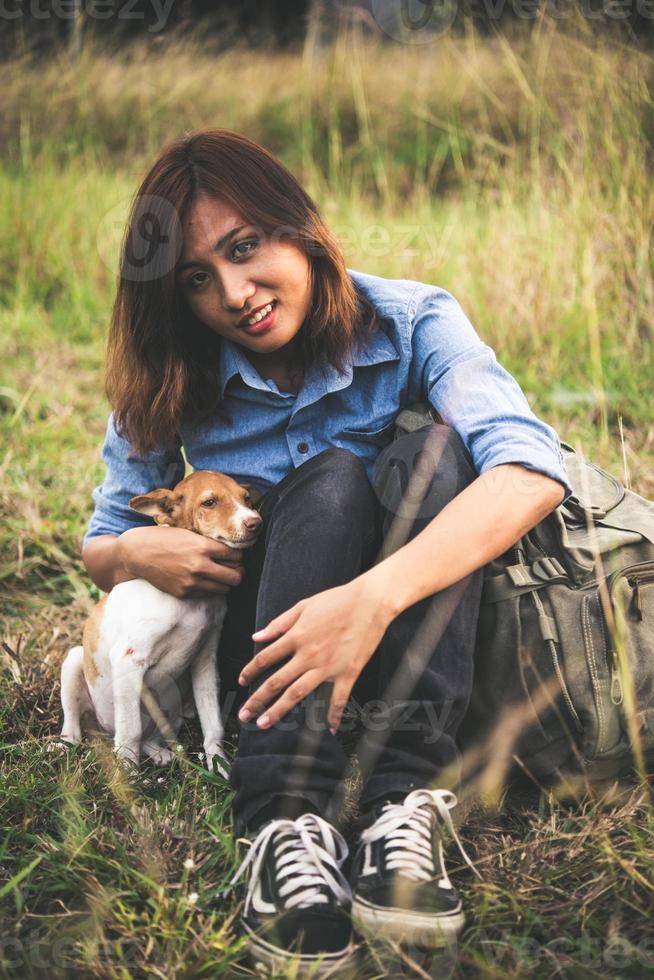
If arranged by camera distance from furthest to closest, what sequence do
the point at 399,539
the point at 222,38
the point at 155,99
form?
1. the point at 222,38
2. the point at 155,99
3. the point at 399,539

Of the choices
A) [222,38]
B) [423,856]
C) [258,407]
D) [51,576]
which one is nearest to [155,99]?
[222,38]

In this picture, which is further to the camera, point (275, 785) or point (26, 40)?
point (26, 40)

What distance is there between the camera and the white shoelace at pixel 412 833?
1490 millimetres

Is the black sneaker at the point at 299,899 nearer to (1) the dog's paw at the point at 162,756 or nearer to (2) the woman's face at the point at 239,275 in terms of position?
(1) the dog's paw at the point at 162,756

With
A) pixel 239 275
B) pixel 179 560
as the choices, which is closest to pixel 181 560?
pixel 179 560

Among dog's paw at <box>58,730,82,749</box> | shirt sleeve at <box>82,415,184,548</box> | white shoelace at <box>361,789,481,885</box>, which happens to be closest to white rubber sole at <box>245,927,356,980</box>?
white shoelace at <box>361,789,481,885</box>

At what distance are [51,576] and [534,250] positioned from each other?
2.72 metres

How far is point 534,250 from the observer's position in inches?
168

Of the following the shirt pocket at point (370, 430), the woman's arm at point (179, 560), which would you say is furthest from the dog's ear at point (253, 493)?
the shirt pocket at point (370, 430)

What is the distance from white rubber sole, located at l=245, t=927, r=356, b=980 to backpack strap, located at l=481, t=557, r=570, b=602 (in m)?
0.71

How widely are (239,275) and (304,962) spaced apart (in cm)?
135

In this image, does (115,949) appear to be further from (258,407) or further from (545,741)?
(258,407)

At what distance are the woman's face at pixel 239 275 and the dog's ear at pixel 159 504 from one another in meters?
0.49

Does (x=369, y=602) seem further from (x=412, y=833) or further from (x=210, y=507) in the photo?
(x=210, y=507)
